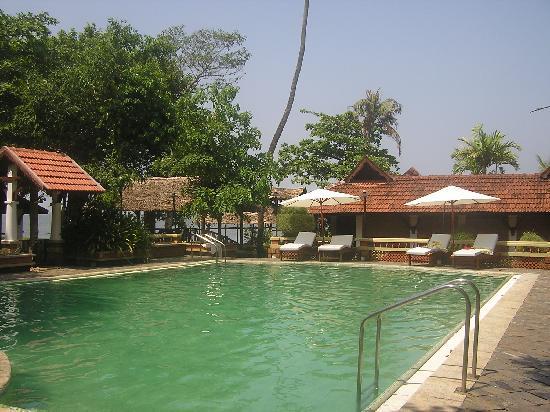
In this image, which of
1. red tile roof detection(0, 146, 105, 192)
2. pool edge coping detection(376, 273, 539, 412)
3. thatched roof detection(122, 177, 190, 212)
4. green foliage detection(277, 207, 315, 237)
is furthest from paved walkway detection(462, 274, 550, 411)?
thatched roof detection(122, 177, 190, 212)

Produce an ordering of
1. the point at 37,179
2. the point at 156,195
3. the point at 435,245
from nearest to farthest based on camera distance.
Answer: the point at 37,179, the point at 435,245, the point at 156,195

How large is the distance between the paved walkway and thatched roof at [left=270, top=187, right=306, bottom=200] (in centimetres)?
2435

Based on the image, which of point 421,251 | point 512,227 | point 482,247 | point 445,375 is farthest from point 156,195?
point 445,375

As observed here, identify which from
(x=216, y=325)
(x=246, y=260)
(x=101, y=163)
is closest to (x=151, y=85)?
(x=101, y=163)

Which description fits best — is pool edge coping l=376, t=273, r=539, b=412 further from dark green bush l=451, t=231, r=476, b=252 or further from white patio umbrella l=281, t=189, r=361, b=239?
white patio umbrella l=281, t=189, r=361, b=239

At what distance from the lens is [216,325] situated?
9.86 meters

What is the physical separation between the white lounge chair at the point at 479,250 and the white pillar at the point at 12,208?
49.8 ft

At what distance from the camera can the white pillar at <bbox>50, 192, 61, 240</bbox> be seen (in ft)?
60.5

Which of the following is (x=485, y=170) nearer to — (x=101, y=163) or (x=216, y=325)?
(x=101, y=163)

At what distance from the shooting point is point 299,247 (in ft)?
74.3

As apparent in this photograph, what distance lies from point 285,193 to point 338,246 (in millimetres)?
12805

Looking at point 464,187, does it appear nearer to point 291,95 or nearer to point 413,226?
point 413,226

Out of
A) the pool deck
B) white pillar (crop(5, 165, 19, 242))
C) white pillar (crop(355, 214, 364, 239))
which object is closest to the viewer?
the pool deck

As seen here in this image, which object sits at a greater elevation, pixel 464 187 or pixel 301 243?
pixel 464 187
